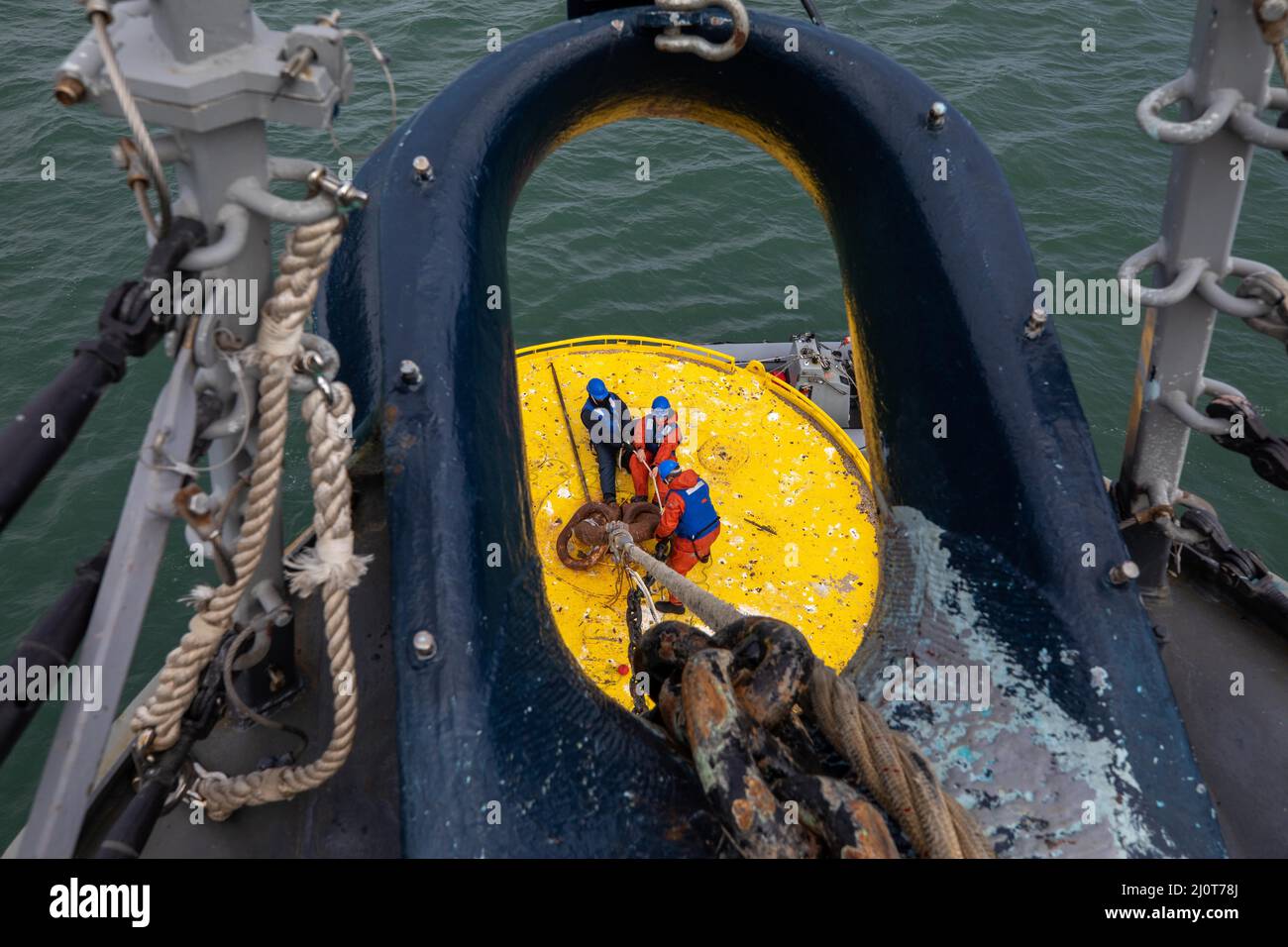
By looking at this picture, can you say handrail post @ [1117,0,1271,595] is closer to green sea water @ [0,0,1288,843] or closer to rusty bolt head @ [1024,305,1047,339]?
rusty bolt head @ [1024,305,1047,339]

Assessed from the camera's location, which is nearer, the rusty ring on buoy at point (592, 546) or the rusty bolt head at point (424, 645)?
the rusty bolt head at point (424, 645)

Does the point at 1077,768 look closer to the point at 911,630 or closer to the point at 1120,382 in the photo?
the point at 911,630

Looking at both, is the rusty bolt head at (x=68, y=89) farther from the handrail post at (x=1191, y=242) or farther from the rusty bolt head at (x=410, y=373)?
the handrail post at (x=1191, y=242)

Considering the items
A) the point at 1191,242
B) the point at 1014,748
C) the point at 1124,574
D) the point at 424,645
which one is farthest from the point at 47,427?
the point at 1191,242

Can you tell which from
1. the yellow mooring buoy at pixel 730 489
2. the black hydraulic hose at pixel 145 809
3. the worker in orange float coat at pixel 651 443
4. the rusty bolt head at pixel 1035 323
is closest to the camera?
the black hydraulic hose at pixel 145 809

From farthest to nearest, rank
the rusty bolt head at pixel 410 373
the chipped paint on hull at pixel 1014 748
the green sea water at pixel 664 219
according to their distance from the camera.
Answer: the green sea water at pixel 664 219 < the rusty bolt head at pixel 410 373 < the chipped paint on hull at pixel 1014 748

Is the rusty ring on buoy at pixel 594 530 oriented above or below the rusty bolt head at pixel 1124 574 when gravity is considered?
below

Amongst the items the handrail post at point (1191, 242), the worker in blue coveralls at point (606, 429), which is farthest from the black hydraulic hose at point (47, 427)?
the worker in blue coveralls at point (606, 429)

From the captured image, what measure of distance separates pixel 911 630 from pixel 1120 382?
1096 centimetres

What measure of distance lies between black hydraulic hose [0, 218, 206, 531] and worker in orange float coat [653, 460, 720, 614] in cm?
505

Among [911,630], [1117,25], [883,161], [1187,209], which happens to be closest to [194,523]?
[911,630]

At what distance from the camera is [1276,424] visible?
12.2m

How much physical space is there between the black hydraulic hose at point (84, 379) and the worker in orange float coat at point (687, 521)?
505cm

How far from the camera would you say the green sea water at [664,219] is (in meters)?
11.5
